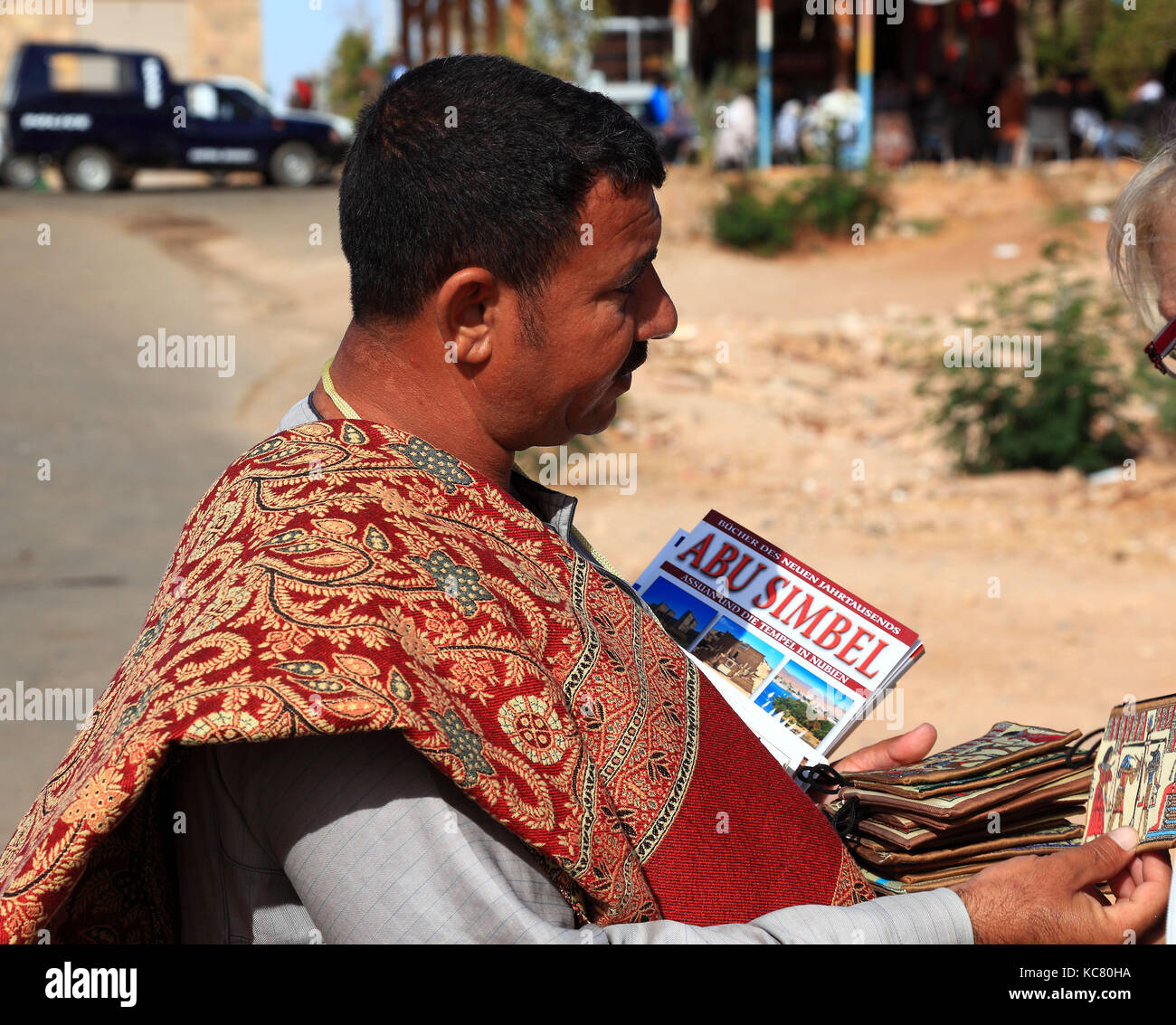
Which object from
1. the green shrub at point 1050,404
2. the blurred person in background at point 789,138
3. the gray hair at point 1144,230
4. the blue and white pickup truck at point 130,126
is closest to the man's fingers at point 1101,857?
the gray hair at point 1144,230

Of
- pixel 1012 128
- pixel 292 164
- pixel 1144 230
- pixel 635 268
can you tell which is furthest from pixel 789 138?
pixel 635 268

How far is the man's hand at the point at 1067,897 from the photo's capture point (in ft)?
4.98

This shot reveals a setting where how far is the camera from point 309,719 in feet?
3.99

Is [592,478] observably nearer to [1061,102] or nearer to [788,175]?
[788,175]

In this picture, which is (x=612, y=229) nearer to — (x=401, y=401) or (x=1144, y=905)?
(x=401, y=401)

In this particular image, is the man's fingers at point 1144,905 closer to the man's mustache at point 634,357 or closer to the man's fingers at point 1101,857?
the man's fingers at point 1101,857

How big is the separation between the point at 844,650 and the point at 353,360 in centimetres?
84

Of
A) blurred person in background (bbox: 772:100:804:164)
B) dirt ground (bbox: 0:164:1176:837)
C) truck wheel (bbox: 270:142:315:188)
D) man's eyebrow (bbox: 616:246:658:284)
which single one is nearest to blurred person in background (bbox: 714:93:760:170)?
blurred person in background (bbox: 772:100:804:164)

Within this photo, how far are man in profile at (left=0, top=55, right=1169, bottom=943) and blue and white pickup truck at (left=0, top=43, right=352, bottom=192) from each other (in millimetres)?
18805

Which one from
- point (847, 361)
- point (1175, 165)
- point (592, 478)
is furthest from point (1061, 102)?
point (1175, 165)

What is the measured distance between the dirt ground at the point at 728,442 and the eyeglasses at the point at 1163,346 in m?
3.45

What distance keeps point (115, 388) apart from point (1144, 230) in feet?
32.1

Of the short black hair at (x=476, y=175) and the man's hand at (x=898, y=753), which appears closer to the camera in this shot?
the short black hair at (x=476, y=175)

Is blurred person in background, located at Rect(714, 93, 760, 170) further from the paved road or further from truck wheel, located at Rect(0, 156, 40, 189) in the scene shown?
truck wheel, located at Rect(0, 156, 40, 189)
